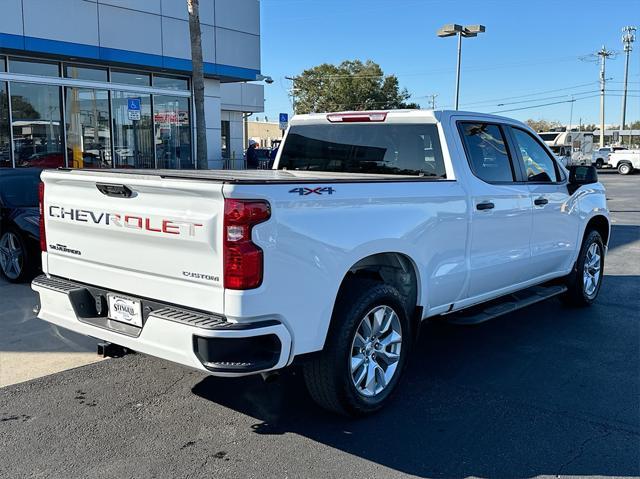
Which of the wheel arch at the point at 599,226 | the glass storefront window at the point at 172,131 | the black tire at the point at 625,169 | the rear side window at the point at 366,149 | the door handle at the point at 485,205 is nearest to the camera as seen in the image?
the door handle at the point at 485,205

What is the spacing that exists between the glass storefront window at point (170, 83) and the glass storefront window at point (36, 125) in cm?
303

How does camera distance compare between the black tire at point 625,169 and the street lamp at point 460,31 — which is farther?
the black tire at point 625,169

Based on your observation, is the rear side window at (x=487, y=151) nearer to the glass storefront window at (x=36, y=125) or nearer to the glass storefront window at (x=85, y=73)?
the glass storefront window at (x=36, y=125)

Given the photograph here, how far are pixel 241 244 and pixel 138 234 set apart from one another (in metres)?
0.78

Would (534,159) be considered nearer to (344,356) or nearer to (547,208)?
(547,208)

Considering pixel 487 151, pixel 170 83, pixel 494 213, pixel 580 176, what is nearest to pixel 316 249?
pixel 494 213

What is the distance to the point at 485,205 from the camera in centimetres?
495

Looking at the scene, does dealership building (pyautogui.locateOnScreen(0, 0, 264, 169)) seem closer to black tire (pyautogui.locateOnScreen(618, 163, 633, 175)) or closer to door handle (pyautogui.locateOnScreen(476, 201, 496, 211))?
door handle (pyautogui.locateOnScreen(476, 201, 496, 211))

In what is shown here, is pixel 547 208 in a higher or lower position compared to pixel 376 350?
higher

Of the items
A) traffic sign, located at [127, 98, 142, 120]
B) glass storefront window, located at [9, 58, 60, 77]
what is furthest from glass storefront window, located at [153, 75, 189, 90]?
glass storefront window, located at [9, 58, 60, 77]

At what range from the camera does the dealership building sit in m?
13.6

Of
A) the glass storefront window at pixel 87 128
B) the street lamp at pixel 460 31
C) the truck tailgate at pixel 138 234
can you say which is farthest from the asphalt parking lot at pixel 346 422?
the street lamp at pixel 460 31

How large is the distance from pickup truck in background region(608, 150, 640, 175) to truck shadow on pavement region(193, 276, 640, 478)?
37.9 m

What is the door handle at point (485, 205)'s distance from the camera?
488 centimetres
